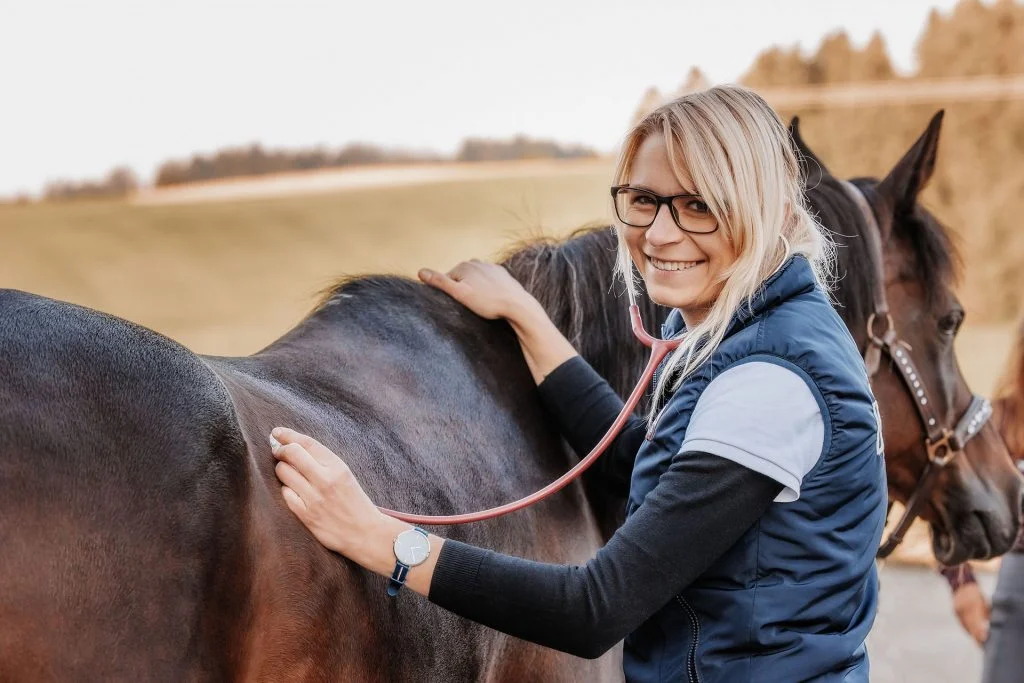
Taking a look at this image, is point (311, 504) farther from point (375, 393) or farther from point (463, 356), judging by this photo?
point (463, 356)

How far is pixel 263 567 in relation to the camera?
1090 millimetres

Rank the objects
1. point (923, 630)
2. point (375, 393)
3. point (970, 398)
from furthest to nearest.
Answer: point (923, 630) → point (970, 398) → point (375, 393)

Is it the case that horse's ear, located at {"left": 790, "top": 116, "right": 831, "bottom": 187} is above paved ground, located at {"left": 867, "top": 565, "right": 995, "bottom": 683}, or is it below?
above

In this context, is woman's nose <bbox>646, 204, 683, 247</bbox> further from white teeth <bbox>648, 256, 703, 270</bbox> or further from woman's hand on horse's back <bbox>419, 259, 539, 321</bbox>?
woman's hand on horse's back <bbox>419, 259, 539, 321</bbox>

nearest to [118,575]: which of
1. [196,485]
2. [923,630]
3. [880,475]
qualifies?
[196,485]

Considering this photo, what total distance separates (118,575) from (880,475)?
0.89m

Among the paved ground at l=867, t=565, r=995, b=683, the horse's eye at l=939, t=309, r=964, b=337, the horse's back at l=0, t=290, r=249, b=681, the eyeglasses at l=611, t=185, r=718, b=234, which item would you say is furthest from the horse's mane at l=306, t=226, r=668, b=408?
the paved ground at l=867, t=565, r=995, b=683

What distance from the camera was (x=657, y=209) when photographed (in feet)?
4.19

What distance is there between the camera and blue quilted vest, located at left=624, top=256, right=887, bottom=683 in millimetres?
1131

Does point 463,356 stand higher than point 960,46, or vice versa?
point 960,46

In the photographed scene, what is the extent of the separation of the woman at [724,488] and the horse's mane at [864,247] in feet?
2.77

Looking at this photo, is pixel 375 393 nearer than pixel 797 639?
No

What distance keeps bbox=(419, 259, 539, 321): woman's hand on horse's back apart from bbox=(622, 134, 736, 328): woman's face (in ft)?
1.85

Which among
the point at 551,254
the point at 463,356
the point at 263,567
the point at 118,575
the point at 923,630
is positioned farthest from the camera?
the point at 923,630
